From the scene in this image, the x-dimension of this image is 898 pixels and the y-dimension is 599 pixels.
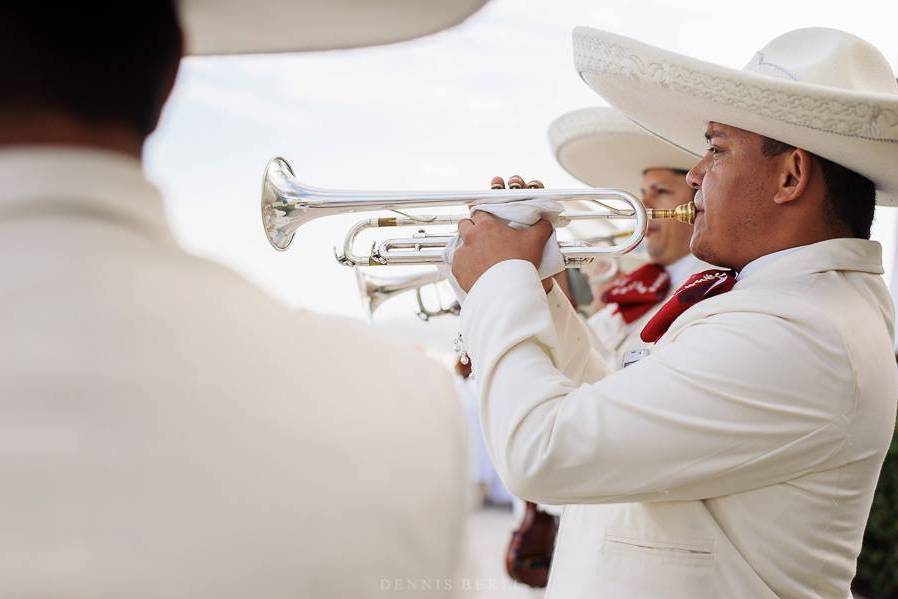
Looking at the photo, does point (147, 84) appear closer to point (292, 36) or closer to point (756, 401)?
point (292, 36)

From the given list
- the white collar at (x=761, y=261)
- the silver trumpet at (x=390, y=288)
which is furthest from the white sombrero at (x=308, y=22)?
the silver trumpet at (x=390, y=288)

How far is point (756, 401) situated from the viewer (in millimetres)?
1731

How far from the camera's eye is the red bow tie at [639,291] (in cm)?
383

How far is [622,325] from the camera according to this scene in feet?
13.0

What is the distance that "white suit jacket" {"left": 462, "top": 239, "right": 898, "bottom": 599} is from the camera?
171 centimetres

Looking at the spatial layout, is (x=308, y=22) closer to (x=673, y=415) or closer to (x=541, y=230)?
(x=673, y=415)

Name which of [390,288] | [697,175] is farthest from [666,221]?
[697,175]

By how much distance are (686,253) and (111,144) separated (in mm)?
3392

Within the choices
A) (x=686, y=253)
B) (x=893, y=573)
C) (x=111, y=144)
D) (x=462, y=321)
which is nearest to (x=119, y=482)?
(x=111, y=144)

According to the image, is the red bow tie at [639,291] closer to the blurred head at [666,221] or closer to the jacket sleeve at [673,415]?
the blurred head at [666,221]

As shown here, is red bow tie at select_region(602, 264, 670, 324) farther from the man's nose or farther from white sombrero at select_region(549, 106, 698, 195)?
the man's nose

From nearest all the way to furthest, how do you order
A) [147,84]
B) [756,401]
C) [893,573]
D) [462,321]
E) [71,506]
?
[71,506] < [147,84] < [756,401] < [462,321] < [893,573]

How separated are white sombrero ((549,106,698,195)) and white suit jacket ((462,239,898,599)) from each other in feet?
6.00

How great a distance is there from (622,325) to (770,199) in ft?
6.45
